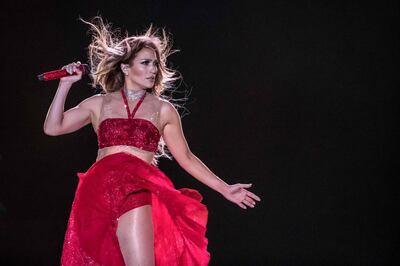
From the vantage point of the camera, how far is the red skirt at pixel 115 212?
2.74m

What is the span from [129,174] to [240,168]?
2.02 meters

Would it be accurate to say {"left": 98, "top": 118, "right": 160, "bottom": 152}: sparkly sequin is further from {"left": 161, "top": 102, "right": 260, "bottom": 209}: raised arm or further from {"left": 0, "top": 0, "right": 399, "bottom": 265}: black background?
{"left": 0, "top": 0, "right": 399, "bottom": 265}: black background

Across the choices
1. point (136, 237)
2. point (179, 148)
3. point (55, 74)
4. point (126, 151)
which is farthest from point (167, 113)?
point (136, 237)

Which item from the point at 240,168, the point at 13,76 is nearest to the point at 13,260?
the point at 13,76

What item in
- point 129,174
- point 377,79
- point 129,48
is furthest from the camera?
point 377,79

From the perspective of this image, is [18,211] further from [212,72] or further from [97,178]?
[97,178]

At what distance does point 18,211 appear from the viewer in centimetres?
485

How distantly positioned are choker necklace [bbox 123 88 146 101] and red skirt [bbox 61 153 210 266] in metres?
0.33

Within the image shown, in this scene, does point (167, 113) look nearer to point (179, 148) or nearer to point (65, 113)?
point (179, 148)

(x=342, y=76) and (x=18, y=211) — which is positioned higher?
(x=342, y=76)

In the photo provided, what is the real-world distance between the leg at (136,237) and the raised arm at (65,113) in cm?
54

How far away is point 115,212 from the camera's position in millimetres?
2736

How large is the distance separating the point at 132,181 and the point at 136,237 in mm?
247

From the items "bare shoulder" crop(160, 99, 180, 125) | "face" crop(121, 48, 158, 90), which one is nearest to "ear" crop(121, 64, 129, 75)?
"face" crop(121, 48, 158, 90)
